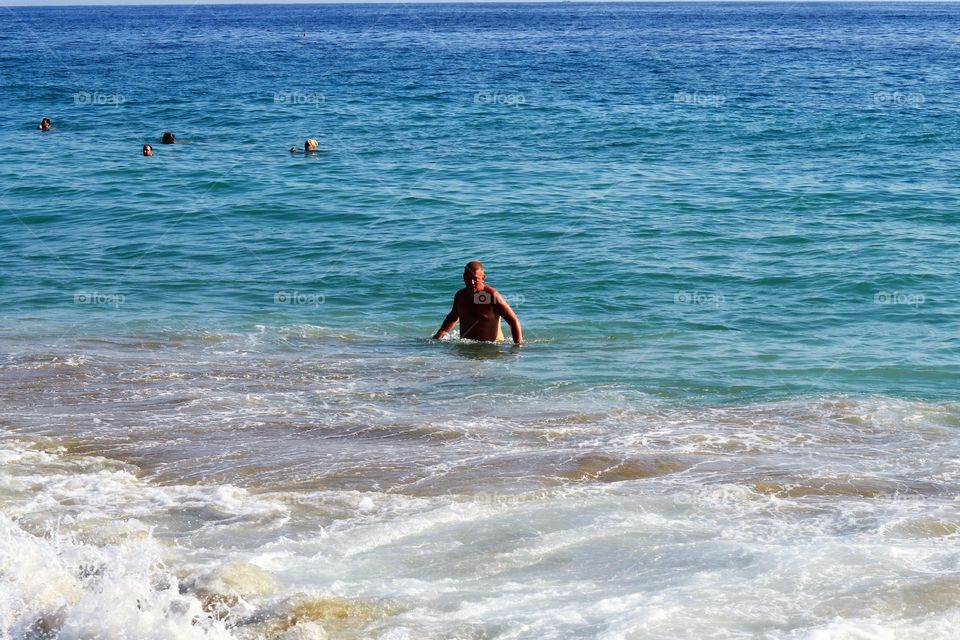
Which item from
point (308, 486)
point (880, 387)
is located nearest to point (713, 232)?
point (880, 387)

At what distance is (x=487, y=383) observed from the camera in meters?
10.4

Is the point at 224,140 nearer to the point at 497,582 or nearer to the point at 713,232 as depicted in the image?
the point at 713,232

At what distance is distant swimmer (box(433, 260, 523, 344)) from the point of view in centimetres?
1157

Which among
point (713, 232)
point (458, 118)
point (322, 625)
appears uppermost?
point (458, 118)

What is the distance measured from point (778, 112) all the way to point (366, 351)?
2197 centimetres

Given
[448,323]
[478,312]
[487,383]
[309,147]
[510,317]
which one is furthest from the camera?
[309,147]

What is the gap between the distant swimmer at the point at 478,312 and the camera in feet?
38.0

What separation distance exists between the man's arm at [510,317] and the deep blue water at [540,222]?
1.12 feet

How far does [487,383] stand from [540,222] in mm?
7953

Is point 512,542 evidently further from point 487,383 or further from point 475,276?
point 475,276

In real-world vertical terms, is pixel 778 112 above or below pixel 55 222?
above

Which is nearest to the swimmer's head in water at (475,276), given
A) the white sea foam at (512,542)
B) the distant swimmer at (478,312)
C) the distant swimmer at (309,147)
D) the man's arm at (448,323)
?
the distant swimmer at (478,312)

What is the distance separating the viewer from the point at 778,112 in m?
30.4

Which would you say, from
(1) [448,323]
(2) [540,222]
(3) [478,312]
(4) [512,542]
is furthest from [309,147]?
(4) [512,542]
